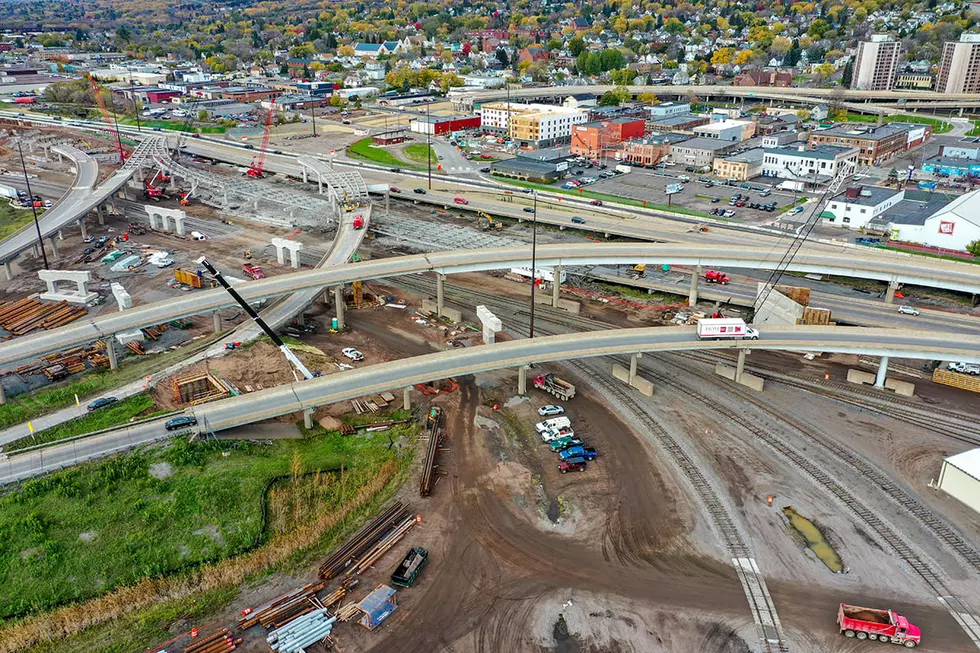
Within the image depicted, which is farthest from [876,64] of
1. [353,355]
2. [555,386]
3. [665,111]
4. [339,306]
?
[353,355]

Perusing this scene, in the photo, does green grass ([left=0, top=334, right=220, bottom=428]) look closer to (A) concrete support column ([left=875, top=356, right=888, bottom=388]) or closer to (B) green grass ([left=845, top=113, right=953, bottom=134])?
(A) concrete support column ([left=875, top=356, right=888, bottom=388])

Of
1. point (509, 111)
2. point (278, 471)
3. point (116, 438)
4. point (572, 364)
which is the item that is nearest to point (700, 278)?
point (572, 364)

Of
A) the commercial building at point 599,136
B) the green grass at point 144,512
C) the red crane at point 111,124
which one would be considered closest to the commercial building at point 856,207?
the commercial building at point 599,136

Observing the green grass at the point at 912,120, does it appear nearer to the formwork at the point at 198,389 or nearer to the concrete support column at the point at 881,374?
the concrete support column at the point at 881,374

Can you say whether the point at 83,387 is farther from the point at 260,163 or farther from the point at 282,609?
the point at 260,163

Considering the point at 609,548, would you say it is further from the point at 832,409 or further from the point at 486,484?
the point at 832,409

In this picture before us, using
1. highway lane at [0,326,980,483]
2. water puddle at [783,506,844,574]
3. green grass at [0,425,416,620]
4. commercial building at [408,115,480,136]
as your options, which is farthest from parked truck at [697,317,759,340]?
commercial building at [408,115,480,136]
